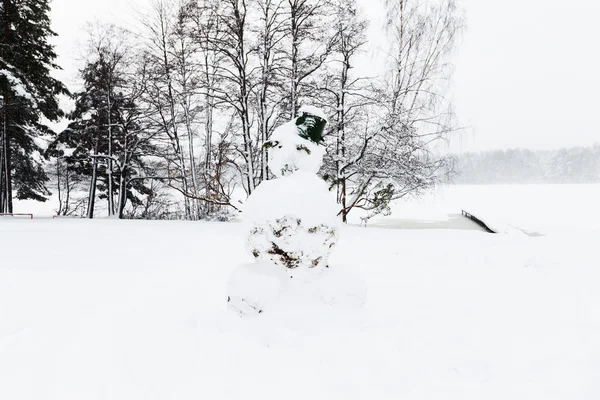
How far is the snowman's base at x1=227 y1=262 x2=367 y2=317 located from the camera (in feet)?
7.66

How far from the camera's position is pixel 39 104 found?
39.2 feet

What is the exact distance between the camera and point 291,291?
246cm

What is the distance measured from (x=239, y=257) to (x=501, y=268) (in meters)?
4.01

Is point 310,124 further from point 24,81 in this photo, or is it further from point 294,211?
point 24,81

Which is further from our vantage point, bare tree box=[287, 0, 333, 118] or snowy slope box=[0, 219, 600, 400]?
bare tree box=[287, 0, 333, 118]

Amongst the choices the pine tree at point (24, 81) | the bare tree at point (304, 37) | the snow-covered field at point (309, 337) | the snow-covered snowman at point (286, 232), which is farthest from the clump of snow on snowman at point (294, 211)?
the pine tree at point (24, 81)

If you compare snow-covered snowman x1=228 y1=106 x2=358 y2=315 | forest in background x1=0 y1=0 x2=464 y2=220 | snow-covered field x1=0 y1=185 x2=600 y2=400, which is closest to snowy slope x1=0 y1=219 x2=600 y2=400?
snow-covered field x1=0 y1=185 x2=600 y2=400

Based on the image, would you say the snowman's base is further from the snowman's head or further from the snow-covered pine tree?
the snow-covered pine tree

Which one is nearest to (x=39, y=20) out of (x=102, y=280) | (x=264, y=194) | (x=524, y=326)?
(x=102, y=280)

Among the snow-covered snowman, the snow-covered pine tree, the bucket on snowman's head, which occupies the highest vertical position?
the snow-covered pine tree

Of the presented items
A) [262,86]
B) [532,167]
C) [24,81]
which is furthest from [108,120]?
[532,167]

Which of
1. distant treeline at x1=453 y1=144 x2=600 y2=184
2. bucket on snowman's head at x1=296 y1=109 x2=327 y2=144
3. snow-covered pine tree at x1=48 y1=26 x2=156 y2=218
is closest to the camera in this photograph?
bucket on snowman's head at x1=296 y1=109 x2=327 y2=144

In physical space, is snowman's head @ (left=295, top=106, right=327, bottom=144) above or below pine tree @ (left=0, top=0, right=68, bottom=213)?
below

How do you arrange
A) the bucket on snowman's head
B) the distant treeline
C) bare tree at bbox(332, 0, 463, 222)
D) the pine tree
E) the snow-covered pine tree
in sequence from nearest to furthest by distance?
the bucket on snowman's head → bare tree at bbox(332, 0, 463, 222) → the pine tree → the snow-covered pine tree → the distant treeline
